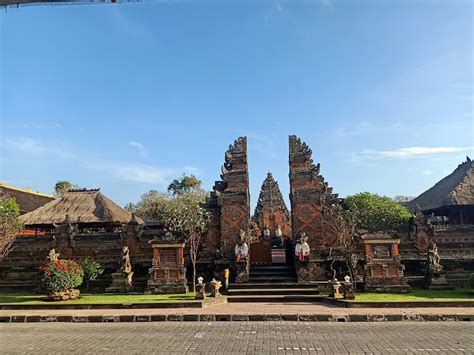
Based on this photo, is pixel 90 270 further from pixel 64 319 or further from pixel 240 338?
pixel 240 338

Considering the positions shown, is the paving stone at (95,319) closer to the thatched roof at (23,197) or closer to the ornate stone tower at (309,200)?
the ornate stone tower at (309,200)

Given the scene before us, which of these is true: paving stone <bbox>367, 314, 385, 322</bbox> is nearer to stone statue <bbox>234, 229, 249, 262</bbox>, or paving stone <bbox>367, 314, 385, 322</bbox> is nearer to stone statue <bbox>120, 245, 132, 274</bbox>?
stone statue <bbox>234, 229, 249, 262</bbox>

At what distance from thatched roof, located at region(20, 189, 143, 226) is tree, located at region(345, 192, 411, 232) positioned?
66.2 feet

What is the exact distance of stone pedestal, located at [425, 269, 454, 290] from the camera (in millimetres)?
15992

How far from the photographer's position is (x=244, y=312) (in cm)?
1147

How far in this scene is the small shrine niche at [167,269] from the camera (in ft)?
53.0

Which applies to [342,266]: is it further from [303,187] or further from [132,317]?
[132,317]

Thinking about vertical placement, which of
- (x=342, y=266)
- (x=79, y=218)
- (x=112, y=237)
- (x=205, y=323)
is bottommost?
(x=205, y=323)

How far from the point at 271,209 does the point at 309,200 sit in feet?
92.4

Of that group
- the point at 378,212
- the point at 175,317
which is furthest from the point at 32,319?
the point at 378,212

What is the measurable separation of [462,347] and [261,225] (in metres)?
38.1

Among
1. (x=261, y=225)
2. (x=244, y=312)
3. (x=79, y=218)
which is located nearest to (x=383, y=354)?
(x=244, y=312)

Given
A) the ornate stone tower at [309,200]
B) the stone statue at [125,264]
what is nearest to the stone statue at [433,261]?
the ornate stone tower at [309,200]

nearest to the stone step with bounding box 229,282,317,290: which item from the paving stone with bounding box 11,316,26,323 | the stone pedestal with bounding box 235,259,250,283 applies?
the stone pedestal with bounding box 235,259,250,283
